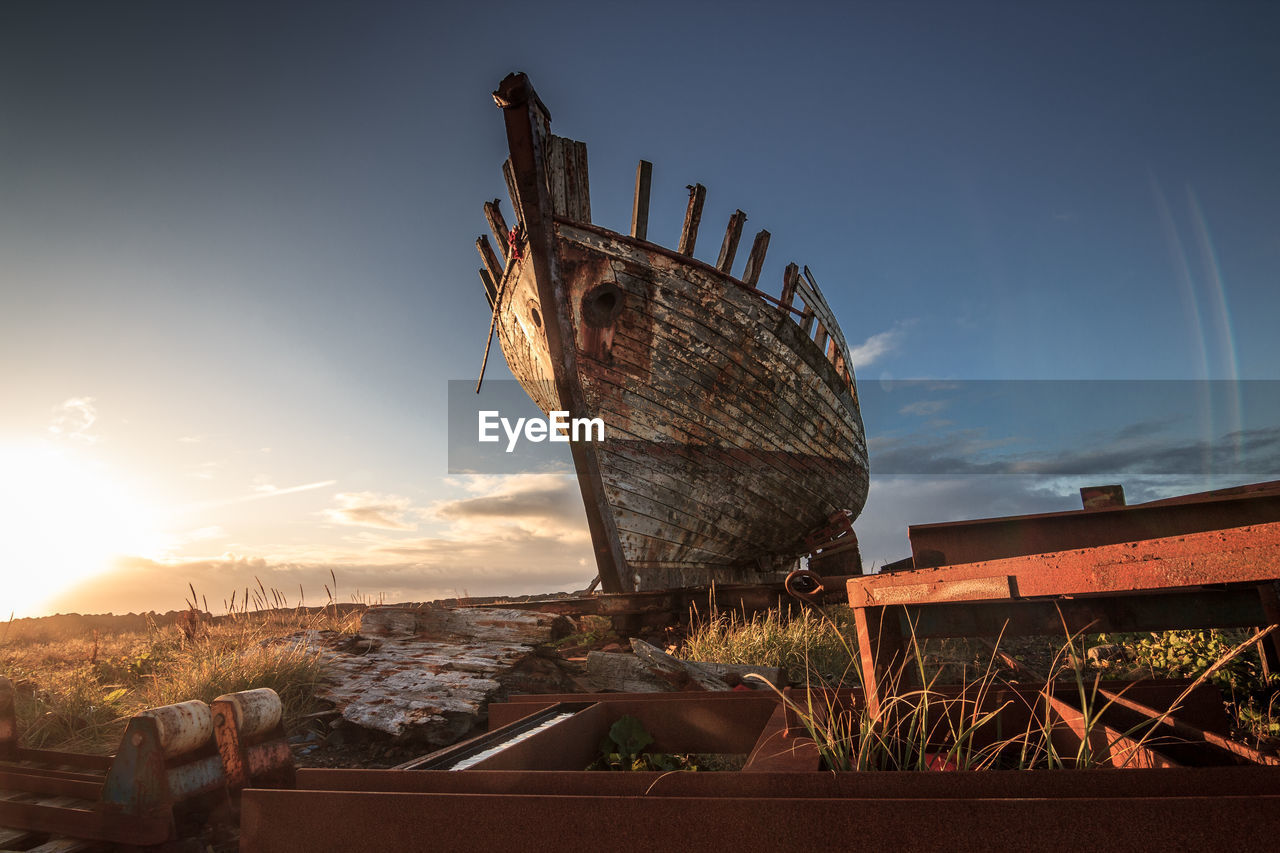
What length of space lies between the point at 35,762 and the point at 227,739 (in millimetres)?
1801

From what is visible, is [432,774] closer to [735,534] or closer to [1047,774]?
[1047,774]

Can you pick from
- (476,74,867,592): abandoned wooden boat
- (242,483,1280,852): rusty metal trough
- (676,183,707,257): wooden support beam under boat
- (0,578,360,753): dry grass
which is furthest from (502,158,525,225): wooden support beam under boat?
(242,483,1280,852): rusty metal trough

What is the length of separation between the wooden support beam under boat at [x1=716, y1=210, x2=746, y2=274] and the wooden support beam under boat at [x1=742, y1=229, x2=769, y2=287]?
0.28 m

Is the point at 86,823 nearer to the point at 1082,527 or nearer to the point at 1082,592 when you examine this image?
the point at 1082,592

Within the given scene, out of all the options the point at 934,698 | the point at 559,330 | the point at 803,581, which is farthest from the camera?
the point at 559,330

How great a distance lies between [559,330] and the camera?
777 cm

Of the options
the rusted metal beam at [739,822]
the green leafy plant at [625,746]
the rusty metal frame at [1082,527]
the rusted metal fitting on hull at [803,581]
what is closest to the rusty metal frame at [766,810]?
the rusted metal beam at [739,822]

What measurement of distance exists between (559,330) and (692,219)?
231cm

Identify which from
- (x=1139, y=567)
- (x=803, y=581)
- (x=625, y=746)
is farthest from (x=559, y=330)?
(x=1139, y=567)

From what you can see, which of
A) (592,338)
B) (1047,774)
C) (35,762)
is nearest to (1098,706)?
(1047,774)

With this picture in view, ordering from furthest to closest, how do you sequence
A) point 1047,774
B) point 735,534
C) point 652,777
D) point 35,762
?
point 735,534
point 35,762
point 652,777
point 1047,774

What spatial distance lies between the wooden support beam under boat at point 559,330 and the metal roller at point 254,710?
18.3 feet

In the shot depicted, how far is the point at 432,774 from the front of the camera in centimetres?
137

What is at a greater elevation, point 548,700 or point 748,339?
point 748,339
